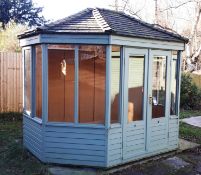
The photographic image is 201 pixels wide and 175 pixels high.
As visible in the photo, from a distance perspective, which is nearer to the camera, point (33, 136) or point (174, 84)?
point (33, 136)

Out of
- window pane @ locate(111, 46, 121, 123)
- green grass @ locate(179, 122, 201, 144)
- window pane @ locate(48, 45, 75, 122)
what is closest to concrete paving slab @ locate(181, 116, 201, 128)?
green grass @ locate(179, 122, 201, 144)

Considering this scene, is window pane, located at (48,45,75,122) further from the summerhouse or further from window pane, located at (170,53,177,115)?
window pane, located at (170,53,177,115)

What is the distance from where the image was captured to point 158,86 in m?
7.11

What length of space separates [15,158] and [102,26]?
132 inches

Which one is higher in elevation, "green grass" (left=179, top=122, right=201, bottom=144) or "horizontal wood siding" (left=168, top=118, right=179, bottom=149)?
"horizontal wood siding" (left=168, top=118, right=179, bottom=149)

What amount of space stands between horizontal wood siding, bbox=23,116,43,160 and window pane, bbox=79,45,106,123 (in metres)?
0.97

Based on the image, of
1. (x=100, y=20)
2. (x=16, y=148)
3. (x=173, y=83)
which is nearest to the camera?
(x=100, y=20)

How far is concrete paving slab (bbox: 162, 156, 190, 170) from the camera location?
6.81 metres

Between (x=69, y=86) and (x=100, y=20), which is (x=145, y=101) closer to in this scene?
(x=69, y=86)

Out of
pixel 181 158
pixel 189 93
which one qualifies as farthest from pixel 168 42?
pixel 189 93

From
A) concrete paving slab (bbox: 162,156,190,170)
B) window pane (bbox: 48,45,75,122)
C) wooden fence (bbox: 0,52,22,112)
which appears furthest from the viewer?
wooden fence (bbox: 0,52,22,112)

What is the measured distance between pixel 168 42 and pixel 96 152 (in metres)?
2.87

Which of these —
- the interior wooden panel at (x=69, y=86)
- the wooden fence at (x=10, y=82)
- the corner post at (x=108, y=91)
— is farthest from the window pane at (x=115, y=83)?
the wooden fence at (x=10, y=82)

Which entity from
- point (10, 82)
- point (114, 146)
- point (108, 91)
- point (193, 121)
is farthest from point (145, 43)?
point (10, 82)
